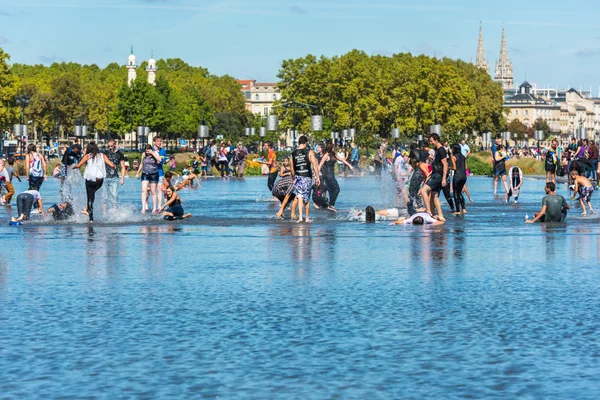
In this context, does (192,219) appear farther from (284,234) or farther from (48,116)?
(48,116)

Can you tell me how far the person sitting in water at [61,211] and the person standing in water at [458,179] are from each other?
8.05 metres

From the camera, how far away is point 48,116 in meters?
131

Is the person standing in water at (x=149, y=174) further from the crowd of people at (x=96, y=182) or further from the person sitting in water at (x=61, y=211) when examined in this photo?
the person sitting in water at (x=61, y=211)

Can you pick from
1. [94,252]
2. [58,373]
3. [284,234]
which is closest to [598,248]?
[284,234]

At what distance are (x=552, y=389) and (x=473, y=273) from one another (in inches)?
265

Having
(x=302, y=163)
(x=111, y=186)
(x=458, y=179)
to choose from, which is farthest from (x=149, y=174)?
(x=458, y=179)

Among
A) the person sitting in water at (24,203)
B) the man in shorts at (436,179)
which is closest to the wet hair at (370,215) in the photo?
the man in shorts at (436,179)

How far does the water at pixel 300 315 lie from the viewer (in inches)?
300

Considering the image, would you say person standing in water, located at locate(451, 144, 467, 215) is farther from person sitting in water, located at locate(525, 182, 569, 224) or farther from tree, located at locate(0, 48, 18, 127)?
tree, located at locate(0, 48, 18, 127)

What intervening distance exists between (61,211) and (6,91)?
7756 cm

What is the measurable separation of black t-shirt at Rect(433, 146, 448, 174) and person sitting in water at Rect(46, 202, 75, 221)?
22.7ft

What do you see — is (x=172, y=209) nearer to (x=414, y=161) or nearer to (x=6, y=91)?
(x=414, y=161)

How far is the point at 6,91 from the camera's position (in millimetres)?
98625

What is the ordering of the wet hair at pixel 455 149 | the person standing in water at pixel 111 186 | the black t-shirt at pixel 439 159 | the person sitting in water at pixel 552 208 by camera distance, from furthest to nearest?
1. the wet hair at pixel 455 149
2. the person standing in water at pixel 111 186
3. the black t-shirt at pixel 439 159
4. the person sitting in water at pixel 552 208
